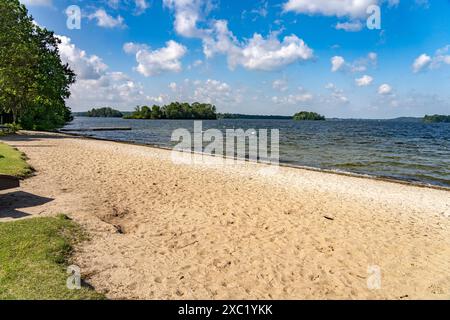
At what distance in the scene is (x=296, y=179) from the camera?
53.3 feet

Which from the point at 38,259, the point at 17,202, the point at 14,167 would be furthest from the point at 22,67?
the point at 38,259

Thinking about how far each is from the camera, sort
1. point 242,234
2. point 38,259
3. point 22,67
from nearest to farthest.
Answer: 1. point 38,259
2. point 242,234
3. point 22,67

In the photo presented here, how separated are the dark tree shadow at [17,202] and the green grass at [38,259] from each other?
925mm

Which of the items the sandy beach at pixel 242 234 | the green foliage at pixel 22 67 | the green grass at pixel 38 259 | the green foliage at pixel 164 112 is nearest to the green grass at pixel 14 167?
the sandy beach at pixel 242 234

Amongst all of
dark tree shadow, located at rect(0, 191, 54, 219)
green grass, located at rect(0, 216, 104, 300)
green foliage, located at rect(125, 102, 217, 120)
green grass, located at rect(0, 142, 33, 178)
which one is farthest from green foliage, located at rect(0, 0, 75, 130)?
green foliage, located at rect(125, 102, 217, 120)

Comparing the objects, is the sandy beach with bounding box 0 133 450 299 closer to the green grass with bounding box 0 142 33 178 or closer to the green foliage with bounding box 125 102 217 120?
the green grass with bounding box 0 142 33 178

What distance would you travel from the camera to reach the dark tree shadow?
7.72 meters

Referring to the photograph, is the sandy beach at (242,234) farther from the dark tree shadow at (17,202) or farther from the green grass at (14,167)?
the green grass at (14,167)

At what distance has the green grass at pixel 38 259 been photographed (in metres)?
4.50

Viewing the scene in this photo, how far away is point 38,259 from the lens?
543 cm

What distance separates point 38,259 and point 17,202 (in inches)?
169

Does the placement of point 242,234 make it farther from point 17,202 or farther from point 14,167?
point 14,167

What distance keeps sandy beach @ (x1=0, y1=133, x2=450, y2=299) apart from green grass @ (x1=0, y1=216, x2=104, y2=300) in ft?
1.27

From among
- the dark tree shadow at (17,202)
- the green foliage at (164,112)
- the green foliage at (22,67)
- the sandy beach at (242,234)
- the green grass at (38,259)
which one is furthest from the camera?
the green foliage at (164,112)
